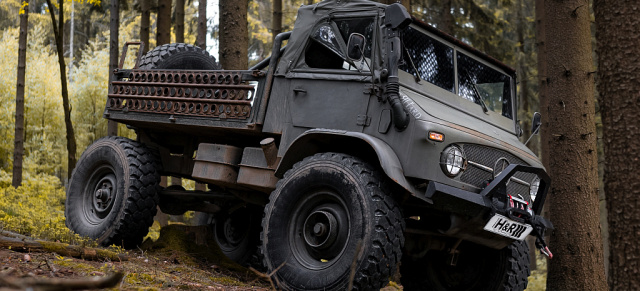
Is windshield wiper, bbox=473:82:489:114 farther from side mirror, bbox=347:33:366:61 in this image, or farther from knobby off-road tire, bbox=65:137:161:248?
knobby off-road tire, bbox=65:137:161:248

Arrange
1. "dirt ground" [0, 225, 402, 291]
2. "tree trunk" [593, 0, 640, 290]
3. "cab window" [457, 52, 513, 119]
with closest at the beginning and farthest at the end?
"dirt ground" [0, 225, 402, 291] → "tree trunk" [593, 0, 640, 290] → "cab window" [457, 52, 513, 119]

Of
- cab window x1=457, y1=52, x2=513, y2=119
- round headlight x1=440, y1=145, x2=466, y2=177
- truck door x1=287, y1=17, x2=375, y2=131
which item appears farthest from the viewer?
cab window x1=457, y1=52, x2=513, y2=119

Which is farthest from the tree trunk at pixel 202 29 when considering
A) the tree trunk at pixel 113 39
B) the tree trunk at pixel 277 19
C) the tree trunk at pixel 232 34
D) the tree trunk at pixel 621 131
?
the tree trunk at pixel 621 131

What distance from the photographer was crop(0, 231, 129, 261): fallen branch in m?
5.35

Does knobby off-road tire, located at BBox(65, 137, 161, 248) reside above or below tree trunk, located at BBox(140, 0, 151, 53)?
below

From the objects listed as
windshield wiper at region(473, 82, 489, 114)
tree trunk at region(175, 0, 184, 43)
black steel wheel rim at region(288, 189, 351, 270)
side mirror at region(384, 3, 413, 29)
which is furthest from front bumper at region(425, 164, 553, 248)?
tree trunk at region(175, 0, 184, 43)

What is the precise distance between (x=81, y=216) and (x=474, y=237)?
16.6 ft

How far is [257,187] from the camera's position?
21.5 feet

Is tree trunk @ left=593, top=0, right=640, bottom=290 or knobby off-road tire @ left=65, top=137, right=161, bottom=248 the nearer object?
tree trunk @ left=593, top=0, right=640, bottom=290

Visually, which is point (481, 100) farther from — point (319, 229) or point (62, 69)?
point (62, 69)

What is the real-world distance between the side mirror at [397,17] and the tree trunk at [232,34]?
4037 millimetres

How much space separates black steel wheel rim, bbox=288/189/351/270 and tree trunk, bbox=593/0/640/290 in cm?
217

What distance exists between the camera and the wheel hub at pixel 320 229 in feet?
18.1

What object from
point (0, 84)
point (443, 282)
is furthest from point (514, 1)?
point (0, 84)
